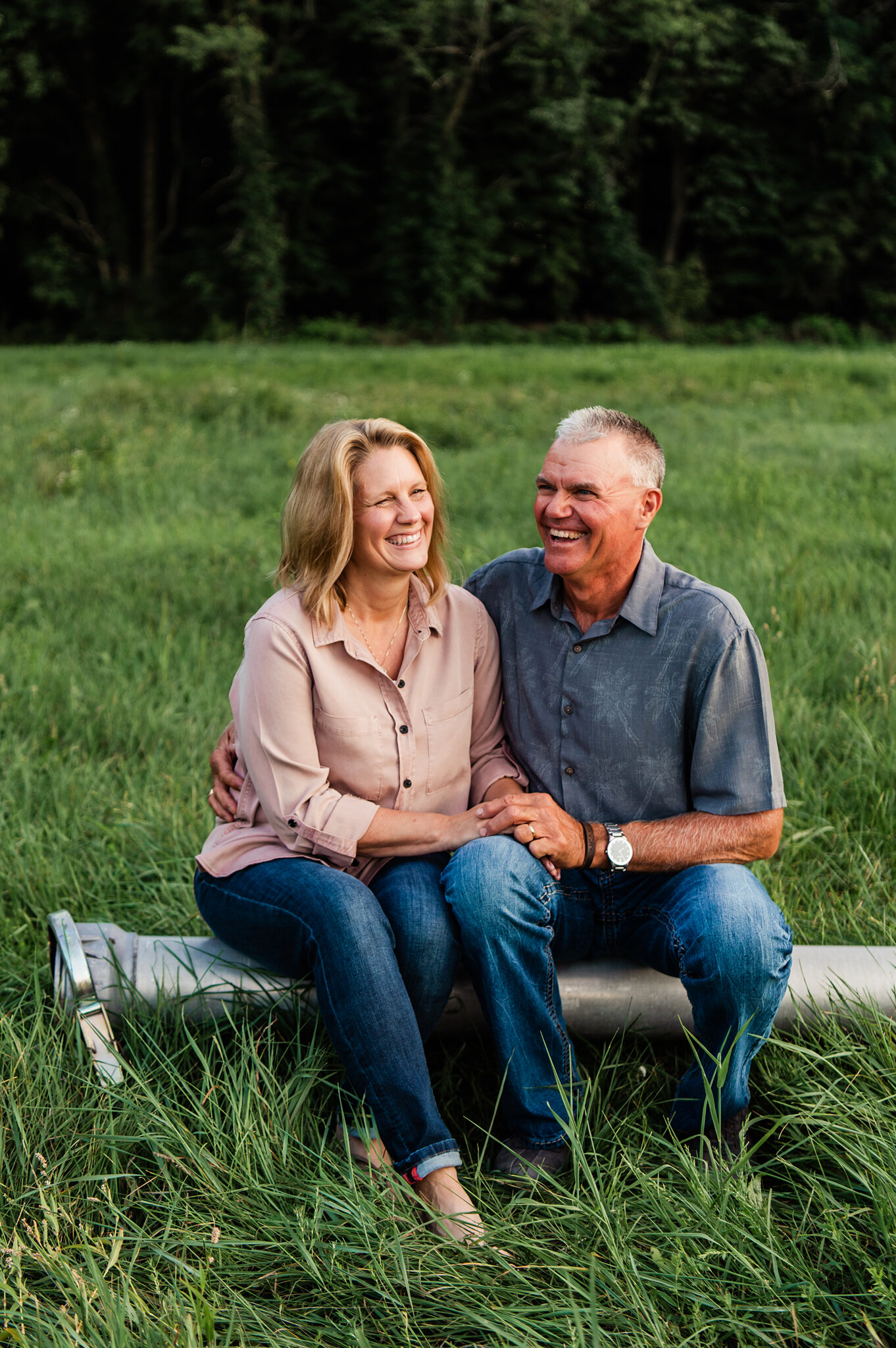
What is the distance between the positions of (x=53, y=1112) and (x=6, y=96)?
36.6 m

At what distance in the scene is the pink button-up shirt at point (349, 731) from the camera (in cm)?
253

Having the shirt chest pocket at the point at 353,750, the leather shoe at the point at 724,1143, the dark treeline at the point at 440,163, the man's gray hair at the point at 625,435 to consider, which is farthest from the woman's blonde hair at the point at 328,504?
the dark treeline at the point at 440,163

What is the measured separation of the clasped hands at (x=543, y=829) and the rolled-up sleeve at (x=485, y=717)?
0.26 meters

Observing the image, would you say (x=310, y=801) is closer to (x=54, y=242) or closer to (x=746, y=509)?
(x=746, y=509)

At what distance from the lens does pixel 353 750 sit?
2.62m

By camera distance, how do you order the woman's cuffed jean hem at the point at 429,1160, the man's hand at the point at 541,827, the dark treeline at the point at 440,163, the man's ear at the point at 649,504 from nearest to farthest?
the woman's cuffed jean hem at the point at 429,1160
the man's hand at the point at 541,827
the man's ear at the point at 649,504
the dark treeline at the point at 440,163

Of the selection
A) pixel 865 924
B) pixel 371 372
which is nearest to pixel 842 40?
pixel 371 372

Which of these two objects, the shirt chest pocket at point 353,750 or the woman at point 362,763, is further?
the shirt chest pocket at point 353,750

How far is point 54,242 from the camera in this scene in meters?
32.9

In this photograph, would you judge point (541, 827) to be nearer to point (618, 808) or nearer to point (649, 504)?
point (618, 808)

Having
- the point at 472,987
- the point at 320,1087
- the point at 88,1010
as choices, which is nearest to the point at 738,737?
the point at 472,987

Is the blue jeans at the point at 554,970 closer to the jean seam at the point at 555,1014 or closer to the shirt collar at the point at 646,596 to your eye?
the jean seam at the point at 555,1014

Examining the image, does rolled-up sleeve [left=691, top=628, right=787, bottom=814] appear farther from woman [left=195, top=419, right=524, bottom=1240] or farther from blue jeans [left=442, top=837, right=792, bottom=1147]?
woman [left=195, top=419, right=524, bottom=1240]

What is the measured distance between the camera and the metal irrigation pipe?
2.57m
